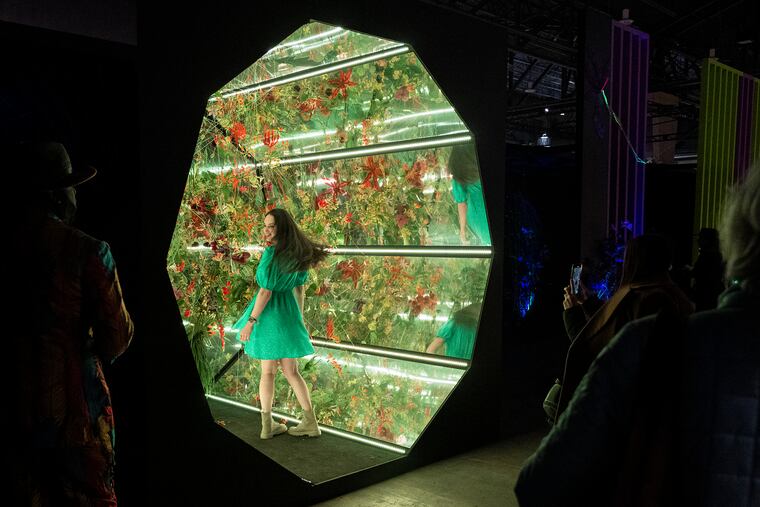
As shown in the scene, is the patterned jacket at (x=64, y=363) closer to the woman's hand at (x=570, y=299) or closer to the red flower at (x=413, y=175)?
the woman's hand at (x=570, y=299)

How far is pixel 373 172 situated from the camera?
4.98m

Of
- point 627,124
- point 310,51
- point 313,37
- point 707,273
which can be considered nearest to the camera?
point 313,37

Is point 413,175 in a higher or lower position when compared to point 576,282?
higher

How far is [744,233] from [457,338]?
3.63 meters

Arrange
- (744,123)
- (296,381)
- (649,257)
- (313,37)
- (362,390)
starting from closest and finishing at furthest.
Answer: (649,257) → (313,37) → (296,381) → (362,390) → (744,123)

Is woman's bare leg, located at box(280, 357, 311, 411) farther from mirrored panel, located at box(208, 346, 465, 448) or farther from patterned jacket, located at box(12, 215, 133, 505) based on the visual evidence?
patterned jacket, located at box(12, 215, 133, 505)

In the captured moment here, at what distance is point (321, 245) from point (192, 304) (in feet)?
3.17

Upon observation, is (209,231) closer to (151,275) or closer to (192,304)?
(192,304)

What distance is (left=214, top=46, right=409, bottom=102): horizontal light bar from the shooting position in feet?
15.0

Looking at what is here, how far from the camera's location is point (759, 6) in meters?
10.9

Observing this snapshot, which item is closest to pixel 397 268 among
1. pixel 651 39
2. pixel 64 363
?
pixel 64 363

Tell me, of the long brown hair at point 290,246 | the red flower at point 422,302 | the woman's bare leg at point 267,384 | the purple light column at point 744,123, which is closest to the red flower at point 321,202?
the long brown hair at point 290,246

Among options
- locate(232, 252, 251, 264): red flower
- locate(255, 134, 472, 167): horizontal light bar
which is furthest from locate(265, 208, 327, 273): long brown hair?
locate(255, 134, 472, 167): horizontal light bar

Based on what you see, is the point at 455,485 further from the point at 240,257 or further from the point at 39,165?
the point at 39,165
